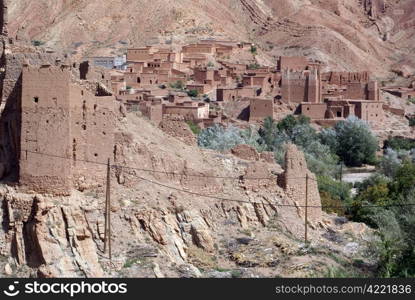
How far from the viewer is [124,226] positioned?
19.8m

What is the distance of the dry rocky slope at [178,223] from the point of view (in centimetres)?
1886

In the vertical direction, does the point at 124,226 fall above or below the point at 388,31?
below

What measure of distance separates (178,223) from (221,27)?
239 feet

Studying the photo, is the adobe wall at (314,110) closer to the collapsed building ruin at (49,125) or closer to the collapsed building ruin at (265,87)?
the collapsed building ruin at (265,87)

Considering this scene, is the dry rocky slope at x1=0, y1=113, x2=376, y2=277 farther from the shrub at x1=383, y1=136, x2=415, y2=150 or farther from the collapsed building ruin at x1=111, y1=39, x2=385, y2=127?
the shrub at x1=383, y1=136, x2=415, y2=150

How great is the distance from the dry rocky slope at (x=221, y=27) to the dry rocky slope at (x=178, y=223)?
55788mm

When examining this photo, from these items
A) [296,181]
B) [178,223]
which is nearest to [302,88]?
[296,181]

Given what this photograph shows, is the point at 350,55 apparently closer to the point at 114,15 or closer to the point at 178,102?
the point at 114,15

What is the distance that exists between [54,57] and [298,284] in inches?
271

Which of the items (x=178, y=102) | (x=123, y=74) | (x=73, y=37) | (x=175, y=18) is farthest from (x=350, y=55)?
(x=178, y=102)

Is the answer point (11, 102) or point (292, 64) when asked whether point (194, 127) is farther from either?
point (11, 102)

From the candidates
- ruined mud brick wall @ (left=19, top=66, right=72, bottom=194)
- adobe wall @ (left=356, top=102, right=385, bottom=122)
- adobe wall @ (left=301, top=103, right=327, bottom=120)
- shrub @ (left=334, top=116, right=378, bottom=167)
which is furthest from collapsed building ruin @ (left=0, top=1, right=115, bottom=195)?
adobe wall @ (left=356, top=102, right=385, bottom=122)

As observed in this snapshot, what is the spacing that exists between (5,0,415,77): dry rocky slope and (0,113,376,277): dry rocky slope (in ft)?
183

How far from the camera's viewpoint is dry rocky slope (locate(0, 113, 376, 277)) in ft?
61.9
